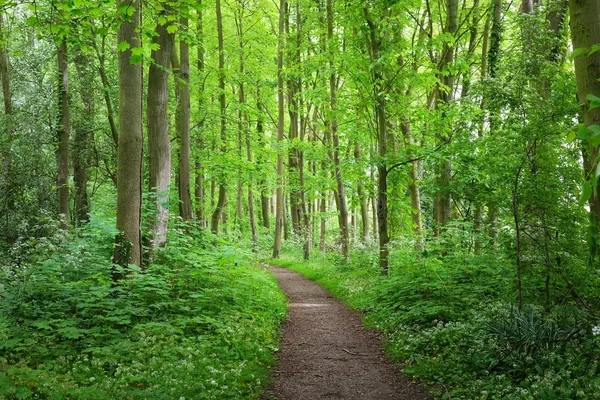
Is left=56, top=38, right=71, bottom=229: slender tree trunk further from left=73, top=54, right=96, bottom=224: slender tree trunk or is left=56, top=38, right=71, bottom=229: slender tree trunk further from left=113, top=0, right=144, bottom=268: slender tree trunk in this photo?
left=113, top=0, right=144, bottom=268: slender tree trunk

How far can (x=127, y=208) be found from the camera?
838cm

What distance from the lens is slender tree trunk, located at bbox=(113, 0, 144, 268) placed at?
27.5 feet

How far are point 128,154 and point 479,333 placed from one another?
6620 mm

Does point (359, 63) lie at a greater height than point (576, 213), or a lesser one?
greater

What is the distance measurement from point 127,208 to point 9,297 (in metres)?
2.29

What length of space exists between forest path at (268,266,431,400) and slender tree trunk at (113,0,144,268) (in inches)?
136

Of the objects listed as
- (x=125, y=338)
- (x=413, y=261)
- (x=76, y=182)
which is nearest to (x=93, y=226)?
(x=125, y=338)

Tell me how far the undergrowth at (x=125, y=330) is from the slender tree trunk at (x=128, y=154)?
0.55 metres

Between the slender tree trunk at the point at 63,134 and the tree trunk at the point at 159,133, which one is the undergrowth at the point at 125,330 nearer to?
the tree trunk at the point at 159,133

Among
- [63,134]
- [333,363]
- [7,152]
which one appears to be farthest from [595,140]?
[7,152]

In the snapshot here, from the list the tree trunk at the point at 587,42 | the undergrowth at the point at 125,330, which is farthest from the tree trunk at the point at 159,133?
the tree trunk at the point at 587,42

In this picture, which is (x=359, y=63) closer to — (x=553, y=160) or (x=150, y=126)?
(x=150, y=126)

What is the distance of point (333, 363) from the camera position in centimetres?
727

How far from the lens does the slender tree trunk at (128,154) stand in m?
8.37
